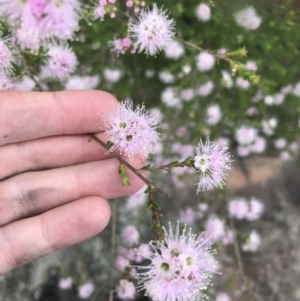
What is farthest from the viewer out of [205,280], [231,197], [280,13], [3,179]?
[231,197]

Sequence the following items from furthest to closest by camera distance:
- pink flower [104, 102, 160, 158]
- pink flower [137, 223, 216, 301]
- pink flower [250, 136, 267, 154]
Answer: pink flower [250, 136, 267, 154] < pink flower [104, 102, 160, 158] < pink flower [137, 223, 216, 301]

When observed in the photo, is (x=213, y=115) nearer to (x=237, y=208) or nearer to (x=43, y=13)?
(x=237, y=208)

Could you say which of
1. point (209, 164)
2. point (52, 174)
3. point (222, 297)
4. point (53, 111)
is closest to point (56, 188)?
point (52, 174)

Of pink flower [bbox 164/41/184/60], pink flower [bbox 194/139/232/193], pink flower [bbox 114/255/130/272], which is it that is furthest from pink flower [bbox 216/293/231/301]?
pink flower [bbox 164/41/184/60]

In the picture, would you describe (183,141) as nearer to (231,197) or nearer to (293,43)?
(231,197)

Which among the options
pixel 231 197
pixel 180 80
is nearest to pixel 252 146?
pixel 231 197

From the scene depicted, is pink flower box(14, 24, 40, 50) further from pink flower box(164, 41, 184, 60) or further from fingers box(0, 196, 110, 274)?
pink flower box(164, 41, 184, 60)

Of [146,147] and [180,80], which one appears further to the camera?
[180,80]
